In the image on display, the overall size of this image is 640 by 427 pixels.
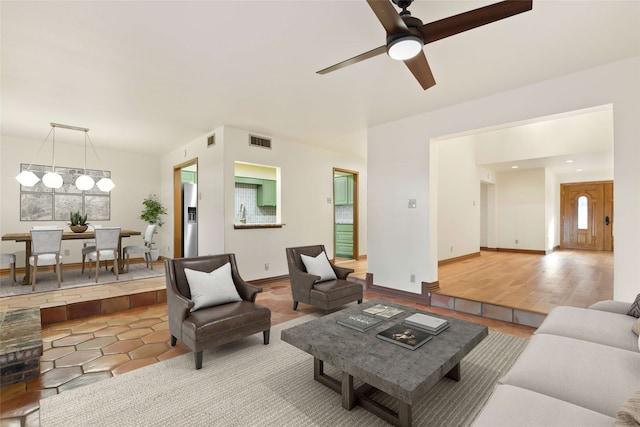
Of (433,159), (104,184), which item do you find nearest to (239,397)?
(433,159)

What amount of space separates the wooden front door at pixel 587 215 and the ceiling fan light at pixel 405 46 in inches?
421

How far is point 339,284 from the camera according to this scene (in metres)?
3.74

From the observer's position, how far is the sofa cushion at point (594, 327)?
180 cm

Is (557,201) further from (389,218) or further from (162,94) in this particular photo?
(162,94)

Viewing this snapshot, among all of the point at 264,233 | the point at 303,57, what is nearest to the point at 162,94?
the point at 303,57

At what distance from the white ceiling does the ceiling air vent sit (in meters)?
0.72

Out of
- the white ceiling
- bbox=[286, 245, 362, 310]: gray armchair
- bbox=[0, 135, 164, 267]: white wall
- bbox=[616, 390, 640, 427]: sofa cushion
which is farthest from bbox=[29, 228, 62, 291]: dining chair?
bbox=[616, 390, 640, 427]: sofa cushion

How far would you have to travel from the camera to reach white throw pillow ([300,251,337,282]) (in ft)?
12.7

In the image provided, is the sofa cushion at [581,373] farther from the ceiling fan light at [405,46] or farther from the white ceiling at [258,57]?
the white ceiling at [258,57]

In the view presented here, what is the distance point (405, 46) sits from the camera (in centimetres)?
178

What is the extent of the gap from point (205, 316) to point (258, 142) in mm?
3412

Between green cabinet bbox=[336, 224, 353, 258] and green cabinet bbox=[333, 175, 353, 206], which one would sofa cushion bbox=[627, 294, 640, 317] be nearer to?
green cabinet bbox=[336, 224, 353, 258]

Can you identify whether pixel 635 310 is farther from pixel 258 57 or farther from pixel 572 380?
pixel 258 57

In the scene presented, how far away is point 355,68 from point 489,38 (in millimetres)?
1152
